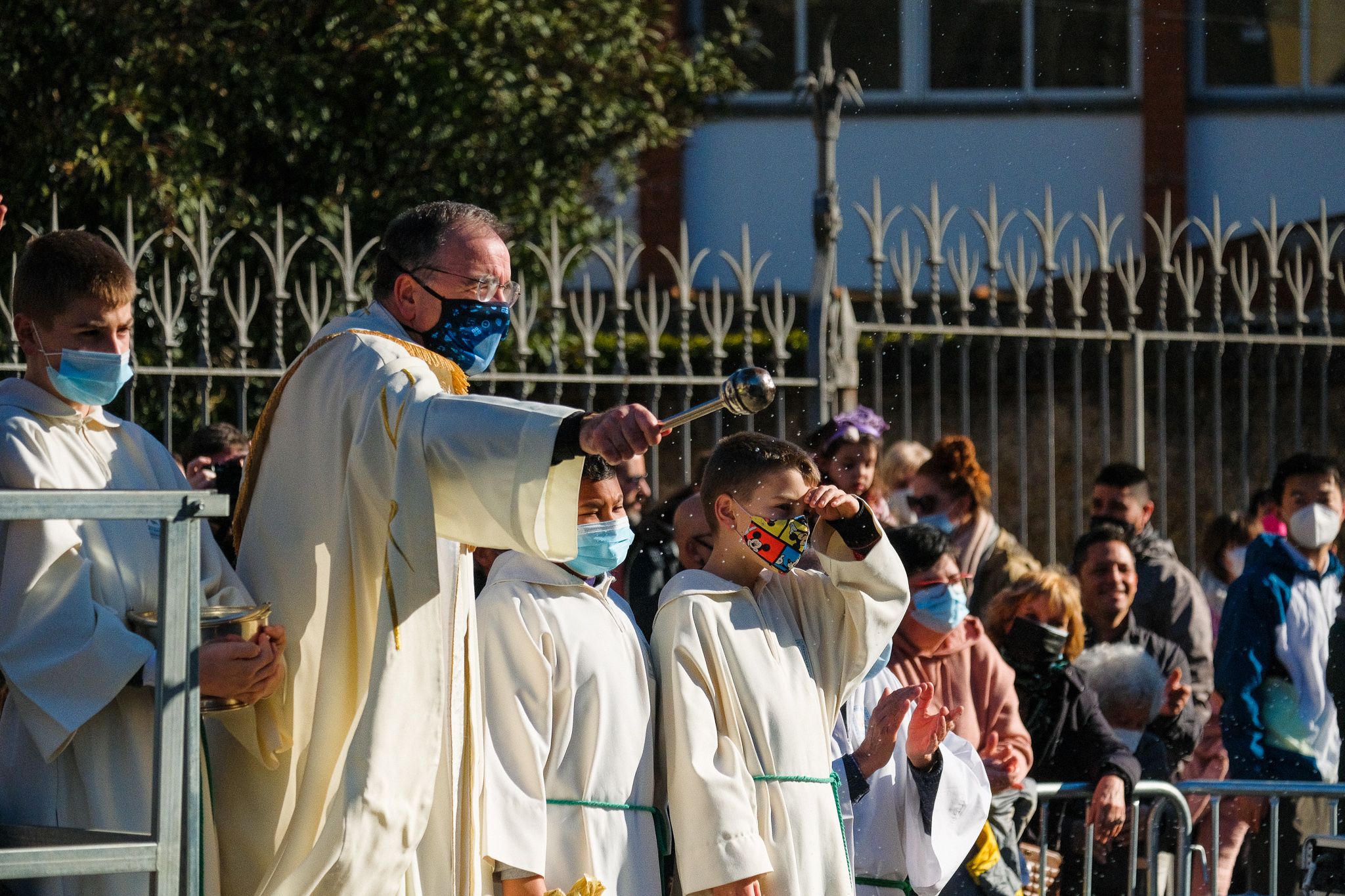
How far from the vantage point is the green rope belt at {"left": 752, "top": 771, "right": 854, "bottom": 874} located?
422 centimetres

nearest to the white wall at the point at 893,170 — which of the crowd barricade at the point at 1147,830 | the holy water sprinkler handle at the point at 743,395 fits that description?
the crowd barricade at the point at 1147,830

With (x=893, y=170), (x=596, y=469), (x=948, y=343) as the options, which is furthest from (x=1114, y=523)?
(x=893, y=170)

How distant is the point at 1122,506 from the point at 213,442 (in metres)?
3.70

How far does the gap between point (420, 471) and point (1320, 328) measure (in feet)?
24.6

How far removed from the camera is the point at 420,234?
12.5 ft

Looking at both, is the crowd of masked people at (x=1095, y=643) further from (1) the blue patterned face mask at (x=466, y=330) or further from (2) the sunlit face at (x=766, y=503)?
(1) the blue patterned face mask at (x=466, y=330)

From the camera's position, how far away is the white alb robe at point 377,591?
132 inches

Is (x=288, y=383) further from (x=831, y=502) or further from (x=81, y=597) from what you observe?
(x=831, y=502)

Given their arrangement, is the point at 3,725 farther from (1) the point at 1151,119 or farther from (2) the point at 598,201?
(1) the point at 1151,119

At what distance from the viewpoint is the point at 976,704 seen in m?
5.39

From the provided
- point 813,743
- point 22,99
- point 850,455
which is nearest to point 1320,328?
point 850,455

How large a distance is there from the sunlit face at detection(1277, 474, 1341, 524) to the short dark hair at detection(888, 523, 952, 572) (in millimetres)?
2140

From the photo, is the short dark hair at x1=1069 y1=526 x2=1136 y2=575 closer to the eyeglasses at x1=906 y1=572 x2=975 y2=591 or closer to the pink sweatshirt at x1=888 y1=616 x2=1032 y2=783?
the pink sweatshirt at x1=888 y1=616 x2=1032 y2=783

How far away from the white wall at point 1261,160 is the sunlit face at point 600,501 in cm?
1302
